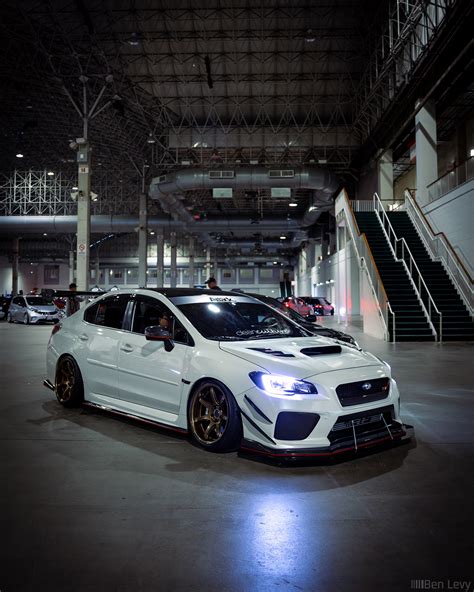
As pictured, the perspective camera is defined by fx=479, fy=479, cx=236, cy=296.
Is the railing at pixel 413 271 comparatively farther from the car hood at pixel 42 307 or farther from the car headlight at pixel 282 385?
the car hood at pixel 42 307

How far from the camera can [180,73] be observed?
25.9 metres

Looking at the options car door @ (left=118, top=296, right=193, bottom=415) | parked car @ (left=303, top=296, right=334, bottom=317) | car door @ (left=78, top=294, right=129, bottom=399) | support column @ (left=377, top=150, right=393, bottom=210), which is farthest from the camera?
parked car @ (left=303, top=296, right=334, bottom=317)

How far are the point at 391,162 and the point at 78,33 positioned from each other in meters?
17.5

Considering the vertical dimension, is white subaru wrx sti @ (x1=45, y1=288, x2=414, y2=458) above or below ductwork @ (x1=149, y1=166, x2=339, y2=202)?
below

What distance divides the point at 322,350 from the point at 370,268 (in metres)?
13.9

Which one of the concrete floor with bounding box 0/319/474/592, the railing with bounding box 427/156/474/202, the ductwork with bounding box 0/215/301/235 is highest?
the ductwork with bounding box 0/215/301/235

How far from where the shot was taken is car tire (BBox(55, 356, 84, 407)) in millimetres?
5867

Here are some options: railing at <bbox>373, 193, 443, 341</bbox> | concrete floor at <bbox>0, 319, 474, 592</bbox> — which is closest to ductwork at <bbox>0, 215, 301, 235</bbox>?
railing at <bbox>373, 193, 443, 341</bbox>

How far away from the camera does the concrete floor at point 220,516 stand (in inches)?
93.4

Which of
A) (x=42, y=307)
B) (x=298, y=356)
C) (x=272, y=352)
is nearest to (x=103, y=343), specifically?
(x=272, y=352)

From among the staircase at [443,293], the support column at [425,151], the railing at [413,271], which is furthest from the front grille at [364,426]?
the support column at [425,151]

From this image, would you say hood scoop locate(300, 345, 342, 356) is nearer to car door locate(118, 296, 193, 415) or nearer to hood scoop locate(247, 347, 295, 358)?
hood scoop locate(247, 347, 295, 358)

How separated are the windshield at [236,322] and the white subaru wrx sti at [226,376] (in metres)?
0.01

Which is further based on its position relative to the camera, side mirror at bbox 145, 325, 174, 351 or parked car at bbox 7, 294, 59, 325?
parked car at bbox 7, 294, 59, 325
